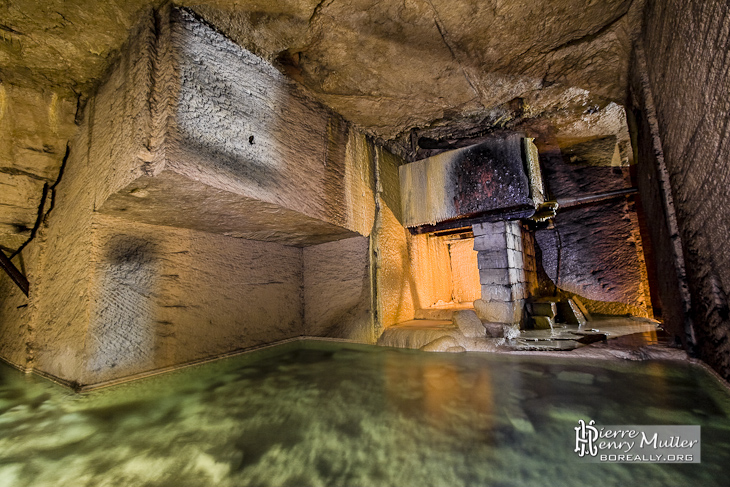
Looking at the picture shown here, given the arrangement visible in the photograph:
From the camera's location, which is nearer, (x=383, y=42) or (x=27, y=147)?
(x=383, y=42)

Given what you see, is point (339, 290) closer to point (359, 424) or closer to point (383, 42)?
point (359, 424)

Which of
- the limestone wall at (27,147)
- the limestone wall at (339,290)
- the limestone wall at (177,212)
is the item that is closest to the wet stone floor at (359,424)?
the limestone wall at (177,212)

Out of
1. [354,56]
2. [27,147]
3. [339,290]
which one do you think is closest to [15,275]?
[27,147]

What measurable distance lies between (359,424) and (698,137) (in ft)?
9.99

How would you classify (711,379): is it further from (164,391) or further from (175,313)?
(175,313)

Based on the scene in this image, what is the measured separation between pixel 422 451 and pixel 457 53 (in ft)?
11.5

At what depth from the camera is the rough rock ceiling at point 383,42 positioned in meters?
2.46

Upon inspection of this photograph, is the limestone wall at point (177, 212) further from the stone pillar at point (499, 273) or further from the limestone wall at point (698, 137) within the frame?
the limestone wall at point (698, 137)

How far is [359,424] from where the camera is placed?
1822mm

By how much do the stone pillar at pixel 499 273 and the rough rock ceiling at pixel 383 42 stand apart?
1.93 meters

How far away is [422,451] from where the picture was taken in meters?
1.51

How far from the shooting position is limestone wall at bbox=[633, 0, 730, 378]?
1.76 m

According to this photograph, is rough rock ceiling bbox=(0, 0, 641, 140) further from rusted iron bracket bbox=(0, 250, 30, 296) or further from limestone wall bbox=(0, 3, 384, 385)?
rusted iron bracket bbox=(0, 250, 30, 296)

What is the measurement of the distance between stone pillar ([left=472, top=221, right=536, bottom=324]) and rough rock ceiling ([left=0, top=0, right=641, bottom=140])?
6.34ft
